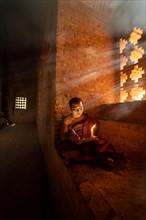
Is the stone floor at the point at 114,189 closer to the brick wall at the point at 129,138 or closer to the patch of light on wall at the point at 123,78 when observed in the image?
the brick wall at the point at 129,138

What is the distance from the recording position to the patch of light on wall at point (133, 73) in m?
4.34

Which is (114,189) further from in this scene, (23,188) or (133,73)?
(133,73)

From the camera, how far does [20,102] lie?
65.8ft

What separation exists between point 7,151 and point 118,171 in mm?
5643

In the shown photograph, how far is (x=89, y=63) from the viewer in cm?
455

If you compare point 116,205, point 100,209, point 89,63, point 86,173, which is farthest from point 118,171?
point 89,63

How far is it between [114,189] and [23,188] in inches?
118

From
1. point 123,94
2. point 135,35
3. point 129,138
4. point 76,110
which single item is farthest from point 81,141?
point 135,35

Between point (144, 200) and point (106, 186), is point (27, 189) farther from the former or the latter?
point (144, 200)

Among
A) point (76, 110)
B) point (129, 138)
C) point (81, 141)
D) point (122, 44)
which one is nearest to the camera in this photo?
point (129, 138)

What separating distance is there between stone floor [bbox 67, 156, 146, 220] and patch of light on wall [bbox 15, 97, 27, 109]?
61.1ft

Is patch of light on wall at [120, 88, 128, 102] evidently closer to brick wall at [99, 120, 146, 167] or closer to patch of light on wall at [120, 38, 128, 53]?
patch of light on wall at [120, 38, 128, 53]

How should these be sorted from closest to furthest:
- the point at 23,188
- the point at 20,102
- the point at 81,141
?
the point at 81,141 < the point at 23,188 < the point at 20,102

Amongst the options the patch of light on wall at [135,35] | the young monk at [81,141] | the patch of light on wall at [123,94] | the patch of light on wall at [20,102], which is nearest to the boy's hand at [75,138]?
the young monk at [81,141]
